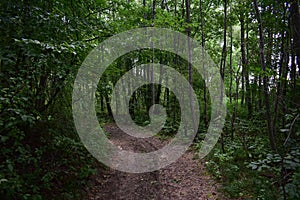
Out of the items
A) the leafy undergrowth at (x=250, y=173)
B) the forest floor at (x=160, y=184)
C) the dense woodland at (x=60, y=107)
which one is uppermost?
the dense woodland at (x=60, y=107)

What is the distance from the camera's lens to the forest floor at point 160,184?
5902mm

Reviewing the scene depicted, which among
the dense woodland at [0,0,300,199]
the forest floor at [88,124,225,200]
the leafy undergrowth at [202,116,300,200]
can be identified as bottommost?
the forest floor at [88,124,225,200]

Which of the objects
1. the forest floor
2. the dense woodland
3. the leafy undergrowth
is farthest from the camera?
the forest floor

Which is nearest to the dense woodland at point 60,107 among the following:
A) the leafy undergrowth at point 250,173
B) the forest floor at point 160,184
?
the leafy undergrowth at point 250,173

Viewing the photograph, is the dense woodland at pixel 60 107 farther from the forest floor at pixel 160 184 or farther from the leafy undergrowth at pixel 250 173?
the forest floor at pixel 160 184

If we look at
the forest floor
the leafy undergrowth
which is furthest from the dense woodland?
the forest floor

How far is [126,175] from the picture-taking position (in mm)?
7184

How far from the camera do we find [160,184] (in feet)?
21.4

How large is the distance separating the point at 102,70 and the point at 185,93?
10484mm

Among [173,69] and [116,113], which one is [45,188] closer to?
[173,69]

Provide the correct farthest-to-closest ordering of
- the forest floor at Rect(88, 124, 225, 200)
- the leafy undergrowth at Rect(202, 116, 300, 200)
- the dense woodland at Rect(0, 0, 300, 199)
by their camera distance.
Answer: the forest floor at Rect(88, 124, 225, 200) < the leafy undergrowth at Rect(202, 116, 300, 200) < the dense woodland at Rect(0, 0, 300, 199)

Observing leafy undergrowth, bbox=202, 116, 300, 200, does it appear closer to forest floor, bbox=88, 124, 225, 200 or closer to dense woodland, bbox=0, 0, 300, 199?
dense woodland, bbox=0, 0, 300, 199

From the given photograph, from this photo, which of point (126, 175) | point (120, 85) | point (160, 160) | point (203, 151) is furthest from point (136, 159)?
point (120, 85)

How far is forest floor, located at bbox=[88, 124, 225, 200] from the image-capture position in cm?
590
